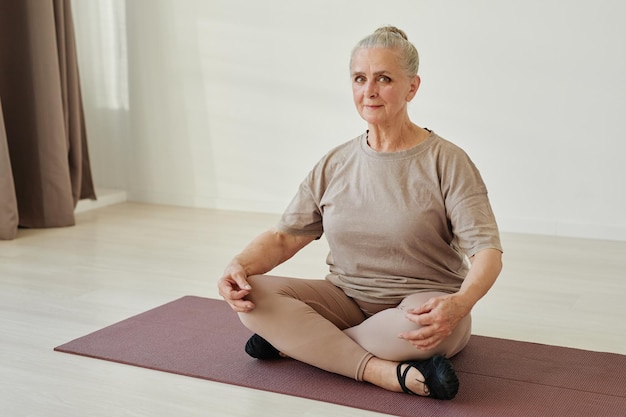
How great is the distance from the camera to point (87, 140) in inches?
205

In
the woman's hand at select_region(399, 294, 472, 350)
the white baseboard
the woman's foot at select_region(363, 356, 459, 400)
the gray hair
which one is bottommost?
the woman's foot at select_region(363, 356, 459, 400)

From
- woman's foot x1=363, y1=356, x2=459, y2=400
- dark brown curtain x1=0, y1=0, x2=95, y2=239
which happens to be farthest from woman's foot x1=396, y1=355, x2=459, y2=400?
dark brown curtain x1=0, y1=0, x2=95, y2=239

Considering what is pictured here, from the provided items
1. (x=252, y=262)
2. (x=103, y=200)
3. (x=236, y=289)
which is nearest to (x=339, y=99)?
(x=103, y=200)

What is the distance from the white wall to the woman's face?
2.01m

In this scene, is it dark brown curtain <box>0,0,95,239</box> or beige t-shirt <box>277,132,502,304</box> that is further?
dark brown curtain <box>0,0,95,239</box>

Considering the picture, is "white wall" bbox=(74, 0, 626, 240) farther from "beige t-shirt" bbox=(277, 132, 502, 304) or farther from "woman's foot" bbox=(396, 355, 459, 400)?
"woman's foot" bbox=(396, 355, 459, 400)

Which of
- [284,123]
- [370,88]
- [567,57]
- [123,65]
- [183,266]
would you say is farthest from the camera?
[123,65]

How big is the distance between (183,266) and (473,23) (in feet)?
5.67

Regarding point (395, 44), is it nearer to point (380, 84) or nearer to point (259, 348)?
point (380, 84)

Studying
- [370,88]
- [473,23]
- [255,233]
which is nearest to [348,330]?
[370,88]

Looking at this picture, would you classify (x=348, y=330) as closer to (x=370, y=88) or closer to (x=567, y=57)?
(x=370, y=88)

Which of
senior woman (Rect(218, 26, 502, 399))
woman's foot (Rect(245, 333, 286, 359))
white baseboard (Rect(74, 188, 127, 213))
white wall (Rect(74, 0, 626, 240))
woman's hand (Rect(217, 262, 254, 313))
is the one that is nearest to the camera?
senior woman (Rect(218, 26, 502, 399))

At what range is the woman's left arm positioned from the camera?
213 cm

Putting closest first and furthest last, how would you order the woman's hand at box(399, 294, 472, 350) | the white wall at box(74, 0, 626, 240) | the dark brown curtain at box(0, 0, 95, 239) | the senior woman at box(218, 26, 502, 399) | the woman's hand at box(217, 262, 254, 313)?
the woman's hand at box(399, 294, 472, 350)
the senior woman at box(218, 26, 502, 399)
the woman's hand at box(217, 262, 254, 313)
the white wall at box(74, 0, 626, 240)
the dark brown curtain at box(0, 0, 95, 239)
